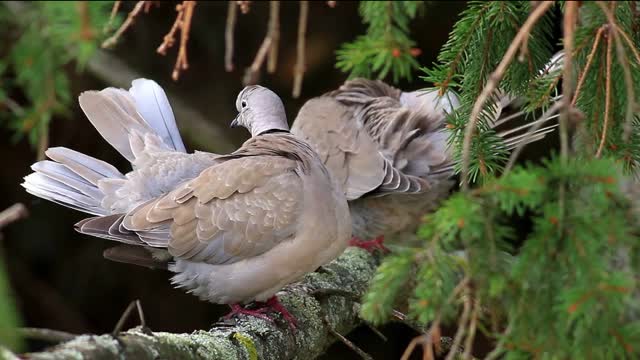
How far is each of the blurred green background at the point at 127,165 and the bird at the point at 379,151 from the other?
1.19m

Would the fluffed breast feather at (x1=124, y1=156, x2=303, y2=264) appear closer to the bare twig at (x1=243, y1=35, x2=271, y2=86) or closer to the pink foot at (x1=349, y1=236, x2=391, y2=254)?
the bare twig at (x1=243, y1=35, x2=271, y2=86)

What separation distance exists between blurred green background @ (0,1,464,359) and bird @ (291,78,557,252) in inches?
46.9

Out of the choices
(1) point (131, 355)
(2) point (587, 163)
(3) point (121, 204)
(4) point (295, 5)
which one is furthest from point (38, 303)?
(2) point (587, 163)

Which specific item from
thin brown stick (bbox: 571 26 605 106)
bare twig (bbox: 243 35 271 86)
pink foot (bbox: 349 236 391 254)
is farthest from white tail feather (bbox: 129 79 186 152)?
thin brown stick (bbox: 571 26 605 106)

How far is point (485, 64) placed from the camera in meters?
2.42

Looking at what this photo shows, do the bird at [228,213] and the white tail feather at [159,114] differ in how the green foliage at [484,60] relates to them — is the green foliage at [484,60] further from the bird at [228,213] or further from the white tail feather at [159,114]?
the white tail feather at [159,114]

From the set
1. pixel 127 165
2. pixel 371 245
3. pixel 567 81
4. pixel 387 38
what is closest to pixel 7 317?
pixel 567 81

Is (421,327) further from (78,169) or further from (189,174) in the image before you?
(78,169)

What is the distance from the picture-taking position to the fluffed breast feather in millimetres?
2943

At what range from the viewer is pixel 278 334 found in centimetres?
294

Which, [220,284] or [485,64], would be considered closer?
[485,64]

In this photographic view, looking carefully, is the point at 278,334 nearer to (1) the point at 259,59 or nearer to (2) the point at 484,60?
(1) the point at 259,59

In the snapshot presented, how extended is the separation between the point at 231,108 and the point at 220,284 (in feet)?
9.29

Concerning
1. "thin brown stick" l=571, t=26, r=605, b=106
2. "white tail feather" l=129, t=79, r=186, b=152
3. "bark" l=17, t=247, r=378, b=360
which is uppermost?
"thin brown stick" l=571, t=26, r=605, b=106
